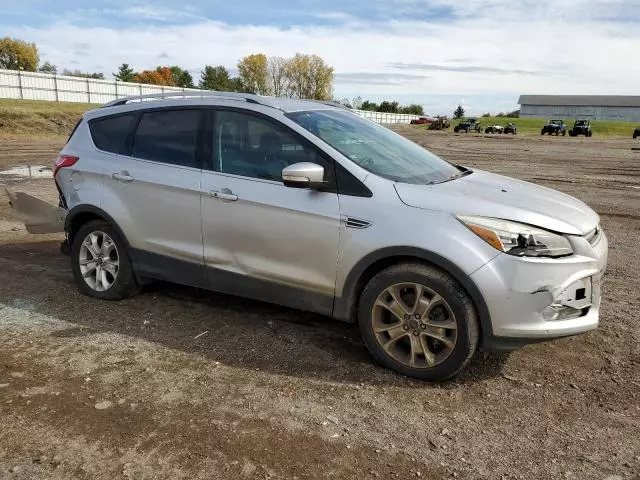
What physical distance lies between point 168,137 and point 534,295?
10.4 ft

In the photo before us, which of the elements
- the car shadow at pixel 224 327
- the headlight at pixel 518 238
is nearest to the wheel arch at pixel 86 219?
the car shadow at pixel 224 327

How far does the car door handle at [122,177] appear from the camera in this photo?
4.83m

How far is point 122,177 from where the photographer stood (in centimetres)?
488

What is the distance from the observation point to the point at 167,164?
4676mm

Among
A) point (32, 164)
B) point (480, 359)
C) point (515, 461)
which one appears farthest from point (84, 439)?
point (32, 164)

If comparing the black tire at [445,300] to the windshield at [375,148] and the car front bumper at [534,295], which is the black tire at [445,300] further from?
the windshield at [375,148]

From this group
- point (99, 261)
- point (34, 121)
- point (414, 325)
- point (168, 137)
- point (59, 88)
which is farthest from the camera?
point (59, 88)

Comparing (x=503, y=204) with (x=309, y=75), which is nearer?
(x=503, y=204)

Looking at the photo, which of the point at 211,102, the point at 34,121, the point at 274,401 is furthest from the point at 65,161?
the point at 34,121

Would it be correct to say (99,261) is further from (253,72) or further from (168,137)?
(253,72)

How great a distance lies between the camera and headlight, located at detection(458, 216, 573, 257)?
3.41 meters

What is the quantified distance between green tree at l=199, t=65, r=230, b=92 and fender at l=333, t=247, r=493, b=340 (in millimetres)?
107855

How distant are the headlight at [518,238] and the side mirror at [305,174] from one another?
1.03 m

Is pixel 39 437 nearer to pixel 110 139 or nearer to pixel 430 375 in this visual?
pixel 430 375
